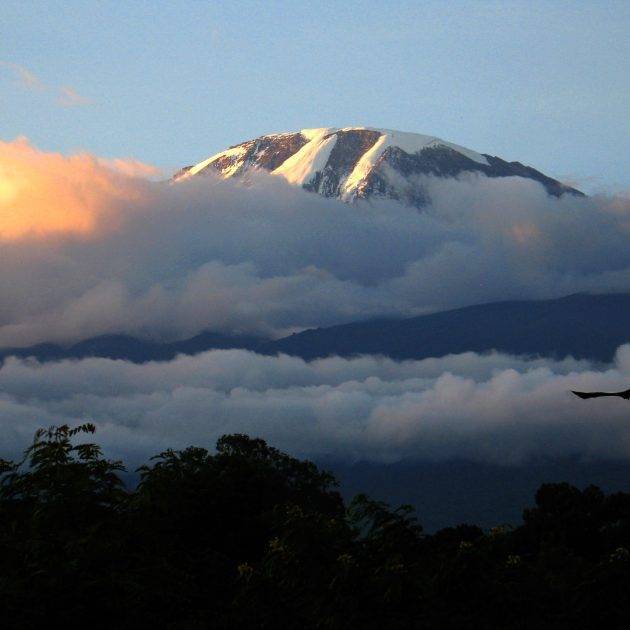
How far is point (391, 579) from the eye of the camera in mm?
38000

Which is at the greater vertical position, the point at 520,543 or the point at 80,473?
the point at 80,473

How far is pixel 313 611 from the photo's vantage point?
120ft

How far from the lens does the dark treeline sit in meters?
37.4

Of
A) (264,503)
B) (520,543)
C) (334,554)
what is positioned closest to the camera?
(334,554)

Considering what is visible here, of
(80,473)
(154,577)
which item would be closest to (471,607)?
(154,577)

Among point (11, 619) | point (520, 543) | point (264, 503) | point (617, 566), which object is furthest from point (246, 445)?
point (11, 619)

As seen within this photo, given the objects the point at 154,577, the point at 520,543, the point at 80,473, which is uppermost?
the point at 80,473

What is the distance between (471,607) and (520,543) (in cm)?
7820

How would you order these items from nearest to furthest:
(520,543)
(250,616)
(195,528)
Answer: (250,616) < (195,528) < (520,543)

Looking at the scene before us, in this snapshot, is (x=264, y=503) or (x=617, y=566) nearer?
(x=617, y=566)

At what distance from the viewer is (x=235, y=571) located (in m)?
45.9

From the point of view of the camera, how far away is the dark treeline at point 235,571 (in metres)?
37.4

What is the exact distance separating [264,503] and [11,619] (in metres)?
29.5

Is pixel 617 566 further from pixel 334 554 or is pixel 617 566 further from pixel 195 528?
pixel 195 528
